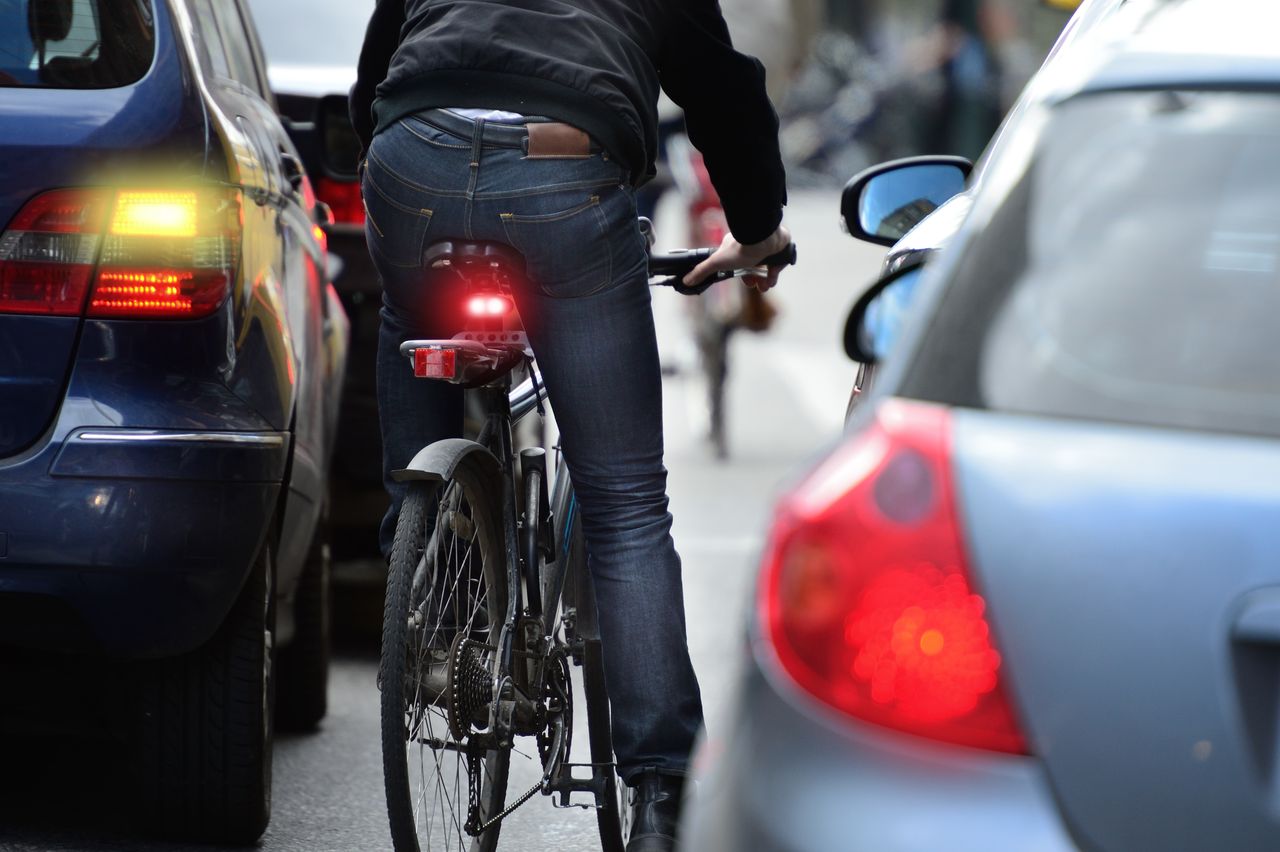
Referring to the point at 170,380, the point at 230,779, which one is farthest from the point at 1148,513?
the point at 230,779

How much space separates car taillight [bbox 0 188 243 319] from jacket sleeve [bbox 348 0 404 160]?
32 centimetres

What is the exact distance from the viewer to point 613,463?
337cm

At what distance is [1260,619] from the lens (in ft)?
5.95

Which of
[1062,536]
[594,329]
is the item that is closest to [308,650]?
[594,329]

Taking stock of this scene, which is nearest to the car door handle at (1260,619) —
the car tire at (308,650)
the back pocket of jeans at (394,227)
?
the back pocket of jeans at (394,227)

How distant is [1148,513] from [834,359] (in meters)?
13.3

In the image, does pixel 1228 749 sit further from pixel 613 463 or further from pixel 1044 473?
pixel 613 463

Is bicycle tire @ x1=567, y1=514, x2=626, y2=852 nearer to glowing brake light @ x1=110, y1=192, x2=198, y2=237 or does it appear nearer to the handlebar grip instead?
the handlebar grip

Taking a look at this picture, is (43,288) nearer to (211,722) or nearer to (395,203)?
(395,203)

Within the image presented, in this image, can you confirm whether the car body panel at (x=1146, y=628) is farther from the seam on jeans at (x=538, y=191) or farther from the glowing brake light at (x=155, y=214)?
the glowing brake light at (x=155, y=214)

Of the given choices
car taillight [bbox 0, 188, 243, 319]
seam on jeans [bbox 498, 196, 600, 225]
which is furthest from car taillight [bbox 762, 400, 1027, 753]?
car taillight [bbox 0, 188, 243, 319]

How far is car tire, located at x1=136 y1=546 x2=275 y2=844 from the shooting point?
3.91m

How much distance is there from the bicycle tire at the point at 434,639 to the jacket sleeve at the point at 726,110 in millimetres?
679

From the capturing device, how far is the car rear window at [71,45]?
12.0 feet
